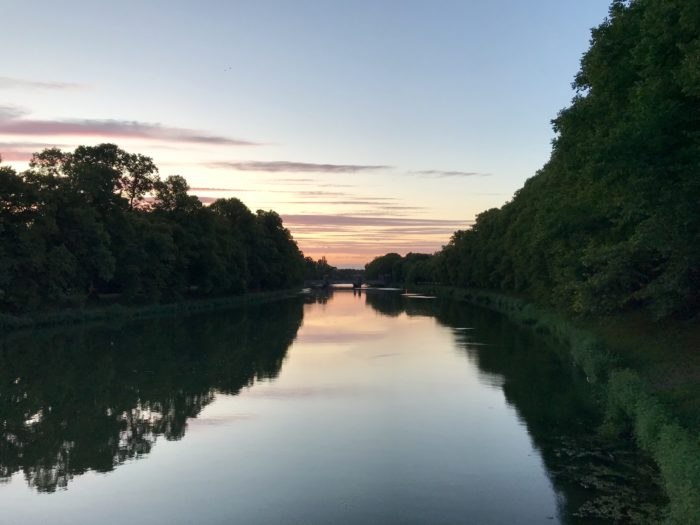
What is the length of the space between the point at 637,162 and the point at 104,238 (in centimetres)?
4345

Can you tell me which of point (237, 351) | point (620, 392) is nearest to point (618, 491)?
point (620, 392)

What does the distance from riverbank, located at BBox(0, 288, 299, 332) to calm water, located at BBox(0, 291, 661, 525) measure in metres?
8.57

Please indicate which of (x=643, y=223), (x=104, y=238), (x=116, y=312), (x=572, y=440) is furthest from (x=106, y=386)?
(x=116, y=312)

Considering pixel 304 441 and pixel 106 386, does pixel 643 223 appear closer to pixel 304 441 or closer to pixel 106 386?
pixel 304 441

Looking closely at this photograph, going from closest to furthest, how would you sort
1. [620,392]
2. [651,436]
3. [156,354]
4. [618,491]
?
[618,491] → [651,436] → [620,392] → [156,354]

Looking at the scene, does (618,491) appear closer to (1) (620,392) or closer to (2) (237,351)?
(1) (620,392)

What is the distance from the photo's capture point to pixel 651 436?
14.3 m

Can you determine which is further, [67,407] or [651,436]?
[67,407]

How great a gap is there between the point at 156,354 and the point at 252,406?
47.1 ft

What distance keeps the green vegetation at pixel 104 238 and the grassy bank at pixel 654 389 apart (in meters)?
34.2

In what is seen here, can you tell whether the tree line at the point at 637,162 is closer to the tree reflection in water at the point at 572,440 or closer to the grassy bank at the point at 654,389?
the grassy bank at the point at 654,389

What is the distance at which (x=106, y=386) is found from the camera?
25125mm

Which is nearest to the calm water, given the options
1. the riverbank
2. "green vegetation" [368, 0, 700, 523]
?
"green vegetation" [368, 0, 700, 523]

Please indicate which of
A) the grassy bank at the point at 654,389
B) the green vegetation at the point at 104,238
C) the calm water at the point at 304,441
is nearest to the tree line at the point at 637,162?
the grassy bank at the point at 654,389
